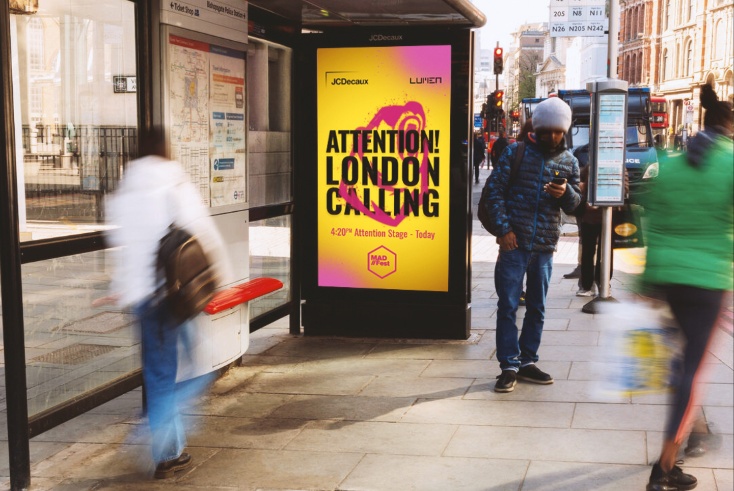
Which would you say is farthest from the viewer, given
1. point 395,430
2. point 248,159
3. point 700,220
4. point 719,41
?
point 719,41

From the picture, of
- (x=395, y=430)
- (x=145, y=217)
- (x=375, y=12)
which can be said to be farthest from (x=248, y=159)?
(x=145, y=217)

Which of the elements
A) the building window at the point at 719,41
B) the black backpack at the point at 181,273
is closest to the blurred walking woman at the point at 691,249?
the black backpack at the point at 181,273

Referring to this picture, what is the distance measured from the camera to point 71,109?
16.9 feet

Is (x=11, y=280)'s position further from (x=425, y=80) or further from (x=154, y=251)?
(x=425, y=80)

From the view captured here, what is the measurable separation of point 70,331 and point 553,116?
125 inches

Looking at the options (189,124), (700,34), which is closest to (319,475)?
(189,124)

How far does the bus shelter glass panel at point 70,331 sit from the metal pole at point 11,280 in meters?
0.39

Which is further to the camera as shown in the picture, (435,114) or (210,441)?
(435,114)

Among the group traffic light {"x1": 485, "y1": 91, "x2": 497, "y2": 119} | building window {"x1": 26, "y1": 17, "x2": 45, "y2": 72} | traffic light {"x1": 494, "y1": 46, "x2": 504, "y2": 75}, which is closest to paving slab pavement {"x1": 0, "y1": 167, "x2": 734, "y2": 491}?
building window {"x1": 26, "y1": 17, "x2": 45, "y2": 72}

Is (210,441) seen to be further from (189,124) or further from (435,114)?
(435,114)

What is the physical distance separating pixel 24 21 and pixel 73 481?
2299mm

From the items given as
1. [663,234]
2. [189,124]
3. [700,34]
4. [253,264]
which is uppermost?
[700,34]

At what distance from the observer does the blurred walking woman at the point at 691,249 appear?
4203mm

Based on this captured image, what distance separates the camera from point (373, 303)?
313 inches
